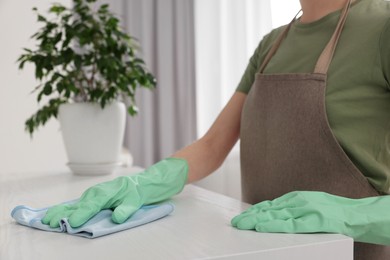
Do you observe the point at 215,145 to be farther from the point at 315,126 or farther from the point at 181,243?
the point at 181,243

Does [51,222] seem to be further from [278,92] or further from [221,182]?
[221,182]

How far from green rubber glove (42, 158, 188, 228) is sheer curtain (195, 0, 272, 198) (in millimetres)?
1856

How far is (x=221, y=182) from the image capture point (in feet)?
11.3

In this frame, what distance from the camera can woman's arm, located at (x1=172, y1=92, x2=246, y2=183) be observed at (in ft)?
4.43

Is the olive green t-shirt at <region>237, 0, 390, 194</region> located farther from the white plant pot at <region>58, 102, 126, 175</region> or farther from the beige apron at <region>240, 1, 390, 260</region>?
the white plant pot at <region>58, 102, 126, 175</region>

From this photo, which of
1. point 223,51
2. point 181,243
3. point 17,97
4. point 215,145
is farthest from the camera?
point 223,51

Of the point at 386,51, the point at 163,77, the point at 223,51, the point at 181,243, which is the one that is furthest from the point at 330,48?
the point at 163,77

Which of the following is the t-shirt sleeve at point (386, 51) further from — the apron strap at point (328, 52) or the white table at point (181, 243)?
the white table at point (181, 243)

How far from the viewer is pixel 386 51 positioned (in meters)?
1.15

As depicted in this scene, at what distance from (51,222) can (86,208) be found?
0.06 m

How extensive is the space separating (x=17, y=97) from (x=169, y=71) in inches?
65.0

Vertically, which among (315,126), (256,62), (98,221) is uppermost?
(256,62)

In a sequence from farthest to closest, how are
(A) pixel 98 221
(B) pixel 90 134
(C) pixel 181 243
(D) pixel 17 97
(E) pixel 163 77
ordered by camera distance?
1. (E) pixel 163 77
2. (D) pixel 17 97
3. (B) pixel 90 134
4. (A) pixel 98 221
5. (C) pixel 181 243

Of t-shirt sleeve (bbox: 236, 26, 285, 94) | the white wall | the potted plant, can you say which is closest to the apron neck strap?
t-shirt sleeve (bbox: 236, 26, 285, 94)
